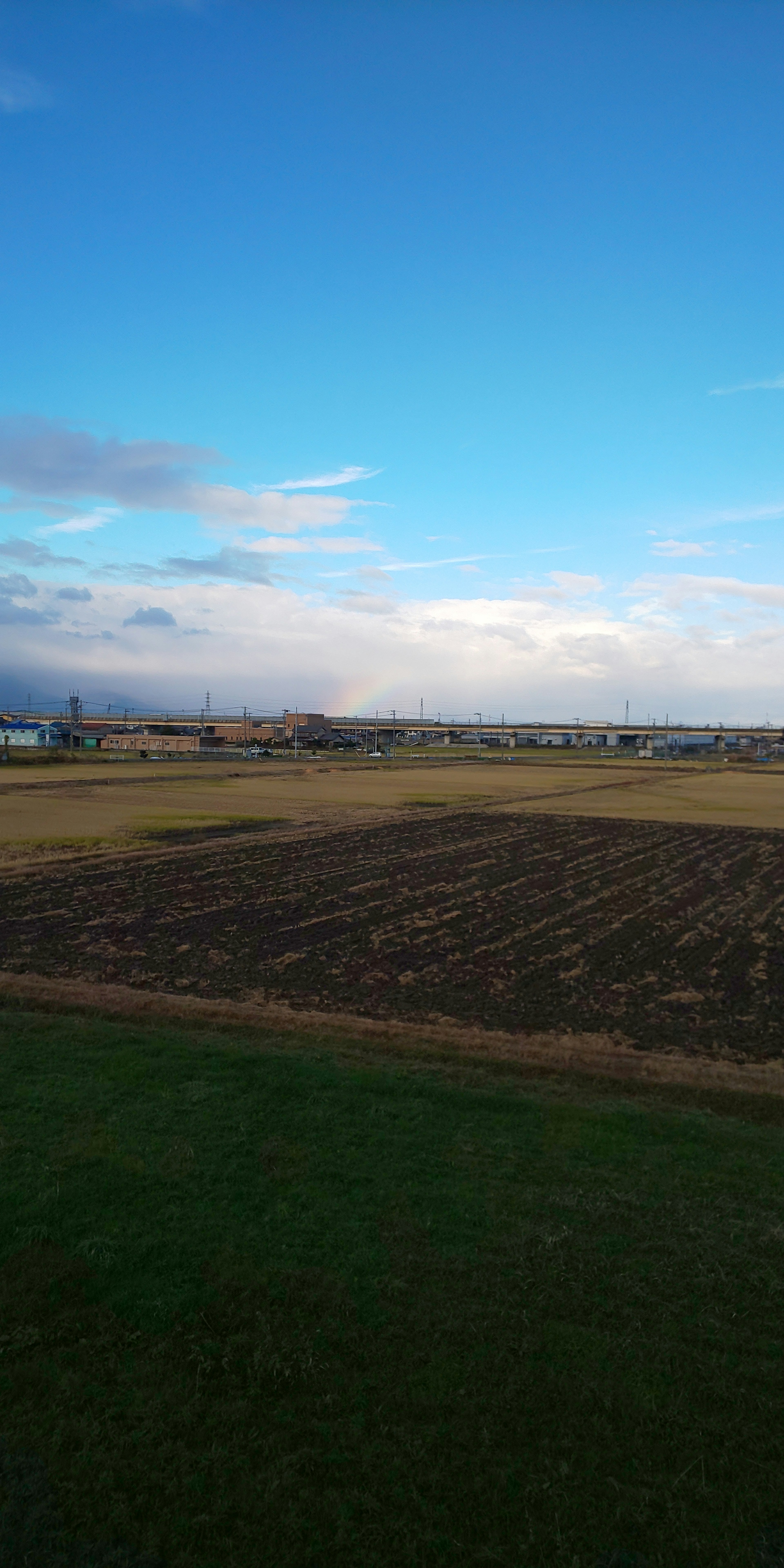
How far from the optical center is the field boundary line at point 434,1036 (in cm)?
1135

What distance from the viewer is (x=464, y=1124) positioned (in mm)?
9359

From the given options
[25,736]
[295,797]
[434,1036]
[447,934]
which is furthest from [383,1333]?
[25,736]

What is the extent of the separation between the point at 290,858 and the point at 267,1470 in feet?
84.3

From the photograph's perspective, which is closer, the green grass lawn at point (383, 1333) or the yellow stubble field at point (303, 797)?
the green grass lawn at point (383, 1333)

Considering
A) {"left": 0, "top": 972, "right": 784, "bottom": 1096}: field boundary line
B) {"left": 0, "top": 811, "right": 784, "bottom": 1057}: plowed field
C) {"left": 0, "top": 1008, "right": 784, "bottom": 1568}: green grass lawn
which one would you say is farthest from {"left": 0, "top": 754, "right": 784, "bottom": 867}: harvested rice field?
{"left": 0, "top": 1008, "right": 784, "bottom": 1568}: green grass lawn

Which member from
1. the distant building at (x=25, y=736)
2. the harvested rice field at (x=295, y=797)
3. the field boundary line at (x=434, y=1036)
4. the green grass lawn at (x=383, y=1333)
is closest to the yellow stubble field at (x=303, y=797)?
the harvested rice field at (x=295, y=797)

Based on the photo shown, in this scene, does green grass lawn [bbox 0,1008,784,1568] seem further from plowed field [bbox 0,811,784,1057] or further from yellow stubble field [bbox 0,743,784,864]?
yellow stubble field [bbox 0,743,784,864]

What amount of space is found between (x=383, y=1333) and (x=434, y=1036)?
21.9 feet

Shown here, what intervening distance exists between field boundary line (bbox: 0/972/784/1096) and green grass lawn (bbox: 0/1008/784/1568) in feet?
5.52

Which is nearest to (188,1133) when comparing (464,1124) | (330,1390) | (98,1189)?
(98,1189)

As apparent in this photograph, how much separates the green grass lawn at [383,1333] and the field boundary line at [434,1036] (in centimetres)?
168

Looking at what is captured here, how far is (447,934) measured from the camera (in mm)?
19188

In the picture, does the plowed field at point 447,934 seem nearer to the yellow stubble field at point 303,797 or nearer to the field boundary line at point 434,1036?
the field boundary line at point 434,1036

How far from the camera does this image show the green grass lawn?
178 inches
